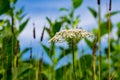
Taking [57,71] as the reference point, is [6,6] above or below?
above

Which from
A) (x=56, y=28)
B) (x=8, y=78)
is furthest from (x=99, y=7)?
(x=8, y=78)

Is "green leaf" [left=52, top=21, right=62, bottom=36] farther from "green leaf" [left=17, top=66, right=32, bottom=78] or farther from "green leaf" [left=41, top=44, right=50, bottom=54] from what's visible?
"green leaf" [left=17, top=66, right=32, bottom=78]

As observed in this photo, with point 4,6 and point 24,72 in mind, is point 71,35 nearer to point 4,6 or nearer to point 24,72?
point 24,72

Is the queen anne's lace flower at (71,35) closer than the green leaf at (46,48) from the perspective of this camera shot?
Yes

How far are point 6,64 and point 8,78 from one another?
0.22m

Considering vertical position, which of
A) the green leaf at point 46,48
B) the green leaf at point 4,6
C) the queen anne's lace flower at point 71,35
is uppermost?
the green leaf at point 4,6

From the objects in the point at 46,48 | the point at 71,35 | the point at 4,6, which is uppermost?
the point at 4,6

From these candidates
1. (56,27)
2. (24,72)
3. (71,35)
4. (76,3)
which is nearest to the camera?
(71,35)

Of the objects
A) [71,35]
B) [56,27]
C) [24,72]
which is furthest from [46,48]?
[71,35]

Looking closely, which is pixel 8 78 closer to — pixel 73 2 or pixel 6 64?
pixel 6 64

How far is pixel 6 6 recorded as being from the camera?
106 inches

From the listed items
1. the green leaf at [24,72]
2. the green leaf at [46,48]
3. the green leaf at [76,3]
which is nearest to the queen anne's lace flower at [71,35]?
the green leaf at [24,72]

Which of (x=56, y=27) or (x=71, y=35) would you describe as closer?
(x=71, y=35)

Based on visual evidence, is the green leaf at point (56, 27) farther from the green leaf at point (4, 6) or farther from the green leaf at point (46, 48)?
the green leaf at point (4, 6)
